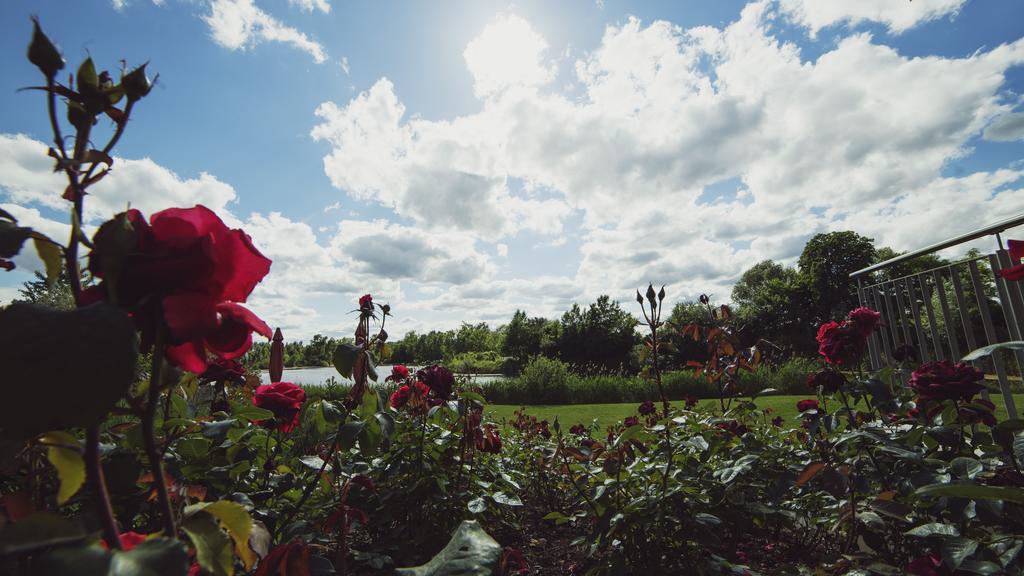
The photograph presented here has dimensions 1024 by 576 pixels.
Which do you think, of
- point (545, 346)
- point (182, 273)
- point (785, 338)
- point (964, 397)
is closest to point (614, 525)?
point (964, 397)

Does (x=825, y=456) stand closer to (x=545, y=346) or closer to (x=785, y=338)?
(x=545, y=346)

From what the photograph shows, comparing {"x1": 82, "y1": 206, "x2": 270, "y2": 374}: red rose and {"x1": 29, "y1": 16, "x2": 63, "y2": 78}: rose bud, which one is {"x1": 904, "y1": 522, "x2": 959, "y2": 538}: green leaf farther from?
{"x1": 29, "y1": 16, "x2": 63, "y2": 78}: rose bud

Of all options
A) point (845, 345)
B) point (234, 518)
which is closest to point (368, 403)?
point (234, 518)

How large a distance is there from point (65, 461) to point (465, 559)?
346 millimetres

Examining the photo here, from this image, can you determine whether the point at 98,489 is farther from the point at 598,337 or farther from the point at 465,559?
the point at 598,337

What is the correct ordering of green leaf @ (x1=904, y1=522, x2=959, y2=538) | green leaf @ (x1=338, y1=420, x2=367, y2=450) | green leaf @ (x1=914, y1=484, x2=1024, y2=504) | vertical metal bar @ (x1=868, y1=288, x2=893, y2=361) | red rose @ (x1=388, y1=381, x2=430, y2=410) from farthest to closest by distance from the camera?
vertical metal bar @ (x1=868, y1=288, x2=893, y2=361) → red rose @ (x1=388, y1=381, x2=430, y2=410) → green leaf @ (x1=338, y1=420, x2=367, y2=450) → green leaf @ (x1=904, y1=522, x2=959, y2=538) → green leaf @ (x1=914, y1=484, x2=1024, y2=504)

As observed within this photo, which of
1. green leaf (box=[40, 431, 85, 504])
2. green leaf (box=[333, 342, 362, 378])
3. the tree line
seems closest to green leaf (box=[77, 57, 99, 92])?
green leaf (box=[40, 431, 85, 504])

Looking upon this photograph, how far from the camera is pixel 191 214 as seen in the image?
0.43 metres

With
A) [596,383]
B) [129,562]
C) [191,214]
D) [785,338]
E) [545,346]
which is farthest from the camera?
[785,338]

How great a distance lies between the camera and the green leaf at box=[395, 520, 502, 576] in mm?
452

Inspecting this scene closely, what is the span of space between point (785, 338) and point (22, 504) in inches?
1304

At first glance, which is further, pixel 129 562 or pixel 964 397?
pixel 964 397

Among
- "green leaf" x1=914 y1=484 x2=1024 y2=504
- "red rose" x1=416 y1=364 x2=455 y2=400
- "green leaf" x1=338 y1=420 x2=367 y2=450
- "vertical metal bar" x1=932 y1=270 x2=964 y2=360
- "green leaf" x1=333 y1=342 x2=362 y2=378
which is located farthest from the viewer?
"vertical metal bar" x1=932 y1=270 x2=964 y2=360

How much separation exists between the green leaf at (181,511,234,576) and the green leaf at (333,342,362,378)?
0.88 m
